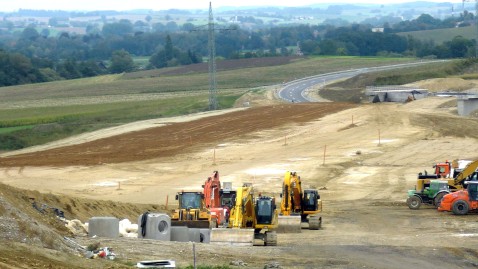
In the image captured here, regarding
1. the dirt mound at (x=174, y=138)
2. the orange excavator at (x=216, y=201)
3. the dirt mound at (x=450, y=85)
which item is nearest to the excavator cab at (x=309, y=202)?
the orange excavator at (x=216, y=201)

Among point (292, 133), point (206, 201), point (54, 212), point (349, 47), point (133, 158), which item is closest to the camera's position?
point (54, 212)

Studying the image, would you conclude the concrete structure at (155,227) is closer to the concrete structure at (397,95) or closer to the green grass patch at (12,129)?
the green grass patch at (12,129)

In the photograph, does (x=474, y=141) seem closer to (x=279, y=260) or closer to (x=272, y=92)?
(x=279, y=260)

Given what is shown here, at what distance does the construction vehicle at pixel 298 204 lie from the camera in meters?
33.8

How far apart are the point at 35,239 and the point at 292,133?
143 feet

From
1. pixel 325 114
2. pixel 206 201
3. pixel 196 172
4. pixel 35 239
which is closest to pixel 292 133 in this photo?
pixel 325 114

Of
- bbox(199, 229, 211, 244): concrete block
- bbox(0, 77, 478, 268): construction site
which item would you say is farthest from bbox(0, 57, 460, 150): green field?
bbox(199, 229, 211, 244): concrete block

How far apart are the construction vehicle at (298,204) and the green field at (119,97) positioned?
3761cm

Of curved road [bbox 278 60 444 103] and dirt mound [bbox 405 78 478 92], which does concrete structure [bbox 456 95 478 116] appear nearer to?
dirt mound [bbox 405 78 478 92]

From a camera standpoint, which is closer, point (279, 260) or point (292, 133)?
point (279, 260)

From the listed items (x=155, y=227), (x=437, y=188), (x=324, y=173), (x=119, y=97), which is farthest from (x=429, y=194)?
(x=119, y=97)

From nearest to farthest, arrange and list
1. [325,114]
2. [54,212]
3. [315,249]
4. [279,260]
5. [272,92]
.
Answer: [279,260] → [315,249] → [54,212] → [325,114] → [272,92]

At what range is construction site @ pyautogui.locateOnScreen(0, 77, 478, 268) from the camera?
2569 centimetres

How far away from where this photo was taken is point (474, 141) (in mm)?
58344
